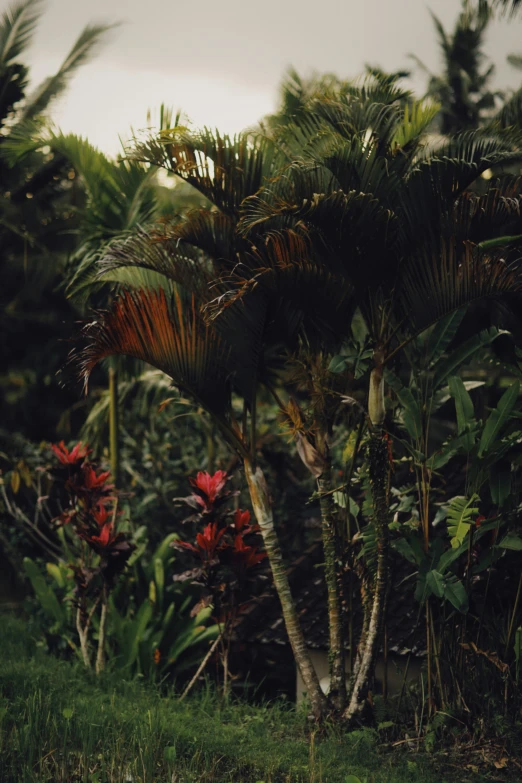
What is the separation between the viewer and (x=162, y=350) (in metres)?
5.21

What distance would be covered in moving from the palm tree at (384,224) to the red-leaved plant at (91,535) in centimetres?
230

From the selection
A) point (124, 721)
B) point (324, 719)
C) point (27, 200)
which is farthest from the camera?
point (27, 200)

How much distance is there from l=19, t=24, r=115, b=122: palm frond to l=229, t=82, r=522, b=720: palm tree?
283 inches

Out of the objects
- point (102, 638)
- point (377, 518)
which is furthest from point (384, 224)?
point (102, 638)

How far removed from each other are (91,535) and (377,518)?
265cm

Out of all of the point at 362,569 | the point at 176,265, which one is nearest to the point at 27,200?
the point at 176,265

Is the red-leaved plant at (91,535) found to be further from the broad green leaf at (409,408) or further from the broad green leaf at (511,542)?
the broad green leaf at (511,542)

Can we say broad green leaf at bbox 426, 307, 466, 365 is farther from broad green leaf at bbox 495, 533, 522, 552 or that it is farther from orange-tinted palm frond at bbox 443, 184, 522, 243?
broad green leaf at bbox 495, 533, 522, 552

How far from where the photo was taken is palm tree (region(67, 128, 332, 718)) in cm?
516

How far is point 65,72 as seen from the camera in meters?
11.6

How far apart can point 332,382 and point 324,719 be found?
2.16 m

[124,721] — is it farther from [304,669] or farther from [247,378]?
[247,378]

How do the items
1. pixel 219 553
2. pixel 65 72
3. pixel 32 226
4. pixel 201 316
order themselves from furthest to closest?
pixel 32 226, pixel 65 72, pixel 219 553, pixel 201 316

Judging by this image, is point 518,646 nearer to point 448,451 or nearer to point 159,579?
point 448,451
